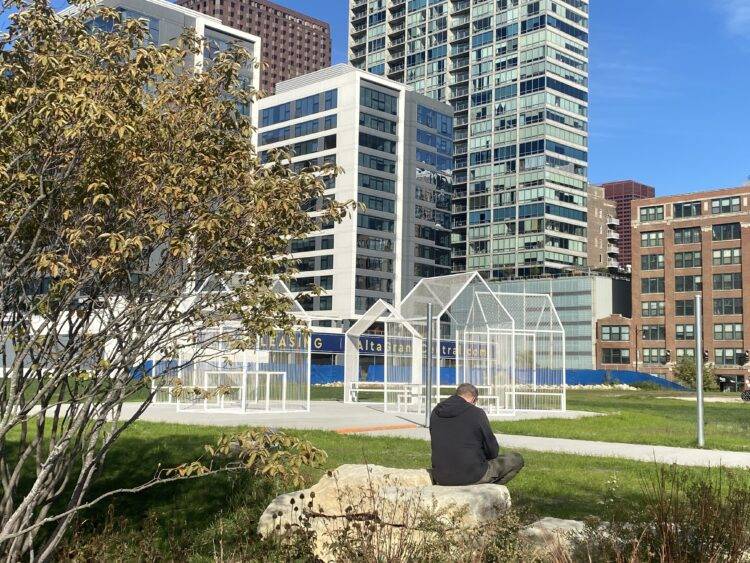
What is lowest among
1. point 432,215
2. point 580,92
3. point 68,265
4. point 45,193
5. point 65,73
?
point 68,265

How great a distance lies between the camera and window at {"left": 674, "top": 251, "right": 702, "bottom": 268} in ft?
356

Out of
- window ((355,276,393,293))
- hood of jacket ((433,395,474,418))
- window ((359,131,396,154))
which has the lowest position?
hood of jacket ((433,395,474,418))

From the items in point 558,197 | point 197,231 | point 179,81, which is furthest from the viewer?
point 558,197

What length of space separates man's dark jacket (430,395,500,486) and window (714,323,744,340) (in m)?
104

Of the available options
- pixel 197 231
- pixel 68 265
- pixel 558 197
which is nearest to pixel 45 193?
pixel 68 265

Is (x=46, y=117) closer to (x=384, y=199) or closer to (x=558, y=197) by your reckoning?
(x=384, y=199)

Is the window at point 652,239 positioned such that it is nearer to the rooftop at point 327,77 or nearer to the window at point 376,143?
the window at point 376,143

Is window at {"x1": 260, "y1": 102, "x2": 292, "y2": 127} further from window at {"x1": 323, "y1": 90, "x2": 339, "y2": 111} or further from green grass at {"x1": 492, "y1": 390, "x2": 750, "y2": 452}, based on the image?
green grass at {"x1": 492, "y1": 390, "x2": 750, "y2": 452}

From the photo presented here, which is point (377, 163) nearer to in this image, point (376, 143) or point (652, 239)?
point (376, 143)

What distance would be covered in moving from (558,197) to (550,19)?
2723 centimetres

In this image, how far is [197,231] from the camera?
6.42 meters

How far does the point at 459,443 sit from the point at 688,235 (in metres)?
109

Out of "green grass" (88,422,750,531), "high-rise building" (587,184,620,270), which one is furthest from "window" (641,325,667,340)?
"green grass" (88,422,750,531)

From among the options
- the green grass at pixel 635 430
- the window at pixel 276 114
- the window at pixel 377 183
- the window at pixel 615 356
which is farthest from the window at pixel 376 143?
the green grass at pixel 635 430
